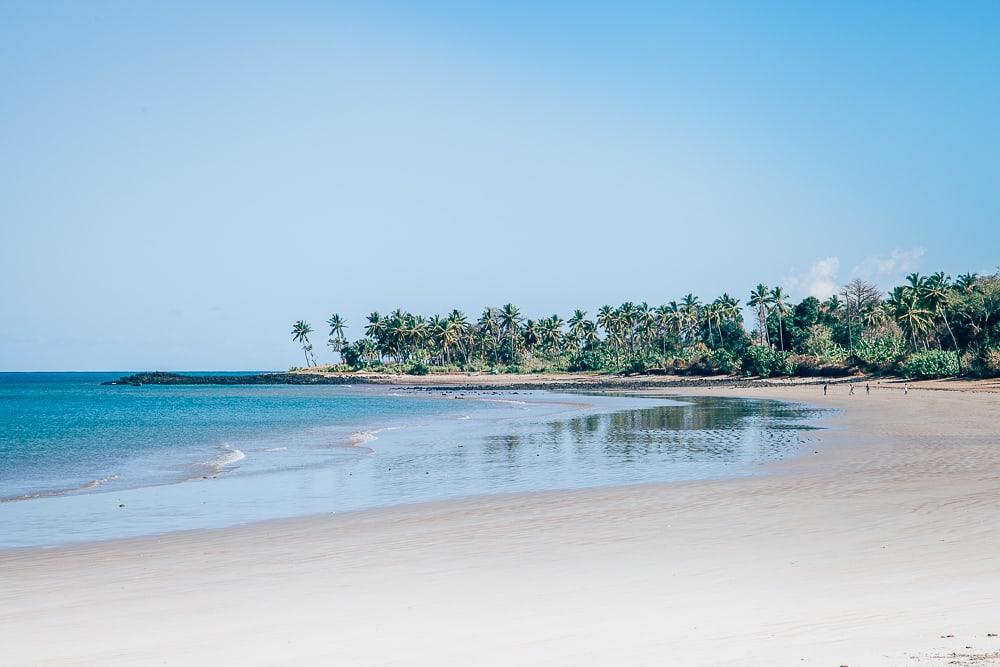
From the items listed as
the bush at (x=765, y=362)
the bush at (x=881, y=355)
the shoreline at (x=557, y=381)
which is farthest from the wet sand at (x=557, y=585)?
the bush at (x=765, y=362)

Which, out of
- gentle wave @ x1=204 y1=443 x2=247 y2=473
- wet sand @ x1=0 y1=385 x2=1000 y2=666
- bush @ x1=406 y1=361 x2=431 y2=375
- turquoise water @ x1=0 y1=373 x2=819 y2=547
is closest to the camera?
wet sand @ x1=0 y1=385 x2=1000 y2=666

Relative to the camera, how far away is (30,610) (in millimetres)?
9117

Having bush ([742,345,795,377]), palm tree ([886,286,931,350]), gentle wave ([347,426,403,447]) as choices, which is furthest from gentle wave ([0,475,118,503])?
bush ([742,345,795,377])

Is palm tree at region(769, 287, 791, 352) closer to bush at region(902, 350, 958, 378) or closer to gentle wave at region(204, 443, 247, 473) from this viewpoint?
bush at region(902, 350, 958, 378)

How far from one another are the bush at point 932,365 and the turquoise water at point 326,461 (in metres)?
28.4

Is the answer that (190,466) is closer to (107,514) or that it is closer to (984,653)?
(107,514)

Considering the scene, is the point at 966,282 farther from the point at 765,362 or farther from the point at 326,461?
the point at 326,461

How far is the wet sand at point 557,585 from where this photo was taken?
7.12 meters

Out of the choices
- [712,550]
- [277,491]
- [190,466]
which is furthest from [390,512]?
[190,466]

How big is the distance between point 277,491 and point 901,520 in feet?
43.0

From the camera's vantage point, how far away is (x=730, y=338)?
127562 millimetres

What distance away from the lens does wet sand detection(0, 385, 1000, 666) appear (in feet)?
23.4

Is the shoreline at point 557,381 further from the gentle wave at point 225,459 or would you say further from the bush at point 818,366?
the gentle wave at point 225,459

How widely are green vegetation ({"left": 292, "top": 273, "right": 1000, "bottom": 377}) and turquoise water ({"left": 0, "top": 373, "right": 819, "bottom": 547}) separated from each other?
125ft
